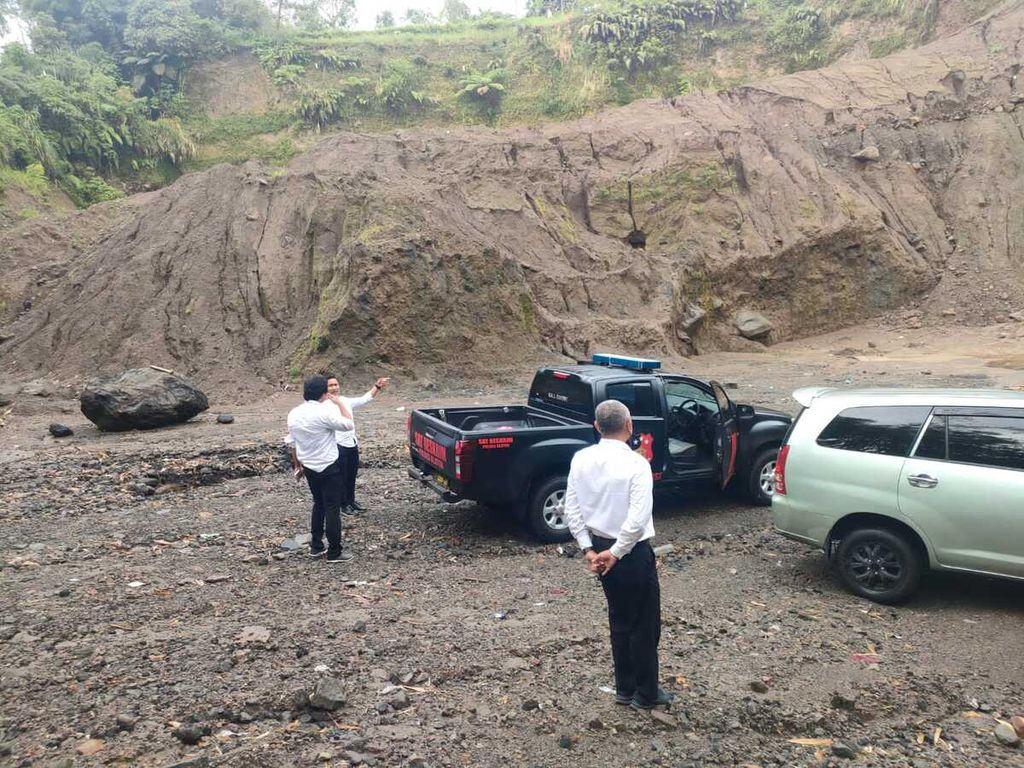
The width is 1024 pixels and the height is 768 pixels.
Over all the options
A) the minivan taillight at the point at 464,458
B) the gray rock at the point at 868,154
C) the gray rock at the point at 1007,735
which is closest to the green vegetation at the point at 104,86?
the minivan taillight at the point at 464,458

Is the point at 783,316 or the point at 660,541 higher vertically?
the point at 783,316

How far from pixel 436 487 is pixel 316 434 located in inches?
56.1

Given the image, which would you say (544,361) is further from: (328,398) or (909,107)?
(909,107)

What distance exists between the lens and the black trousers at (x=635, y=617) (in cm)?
387

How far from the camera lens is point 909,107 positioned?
2705cm

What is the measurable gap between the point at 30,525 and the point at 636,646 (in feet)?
22.1

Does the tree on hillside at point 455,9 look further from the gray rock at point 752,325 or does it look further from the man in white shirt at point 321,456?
the man in white shirt at point 321,456

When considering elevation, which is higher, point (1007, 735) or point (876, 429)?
point (876, 429)

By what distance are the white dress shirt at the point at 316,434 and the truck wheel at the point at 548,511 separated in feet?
6.26

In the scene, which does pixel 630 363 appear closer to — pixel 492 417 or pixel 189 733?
pixel 492 417

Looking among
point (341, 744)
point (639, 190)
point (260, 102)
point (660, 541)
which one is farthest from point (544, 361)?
point (260, 102)

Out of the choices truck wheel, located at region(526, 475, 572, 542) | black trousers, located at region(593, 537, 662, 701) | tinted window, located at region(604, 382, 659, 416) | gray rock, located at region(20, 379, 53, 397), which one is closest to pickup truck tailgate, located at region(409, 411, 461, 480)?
truck wheel, located at region(526, 475, 572, 542)

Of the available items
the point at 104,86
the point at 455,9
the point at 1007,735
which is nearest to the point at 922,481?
the point at 1007,735

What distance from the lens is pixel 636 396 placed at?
760 cm
